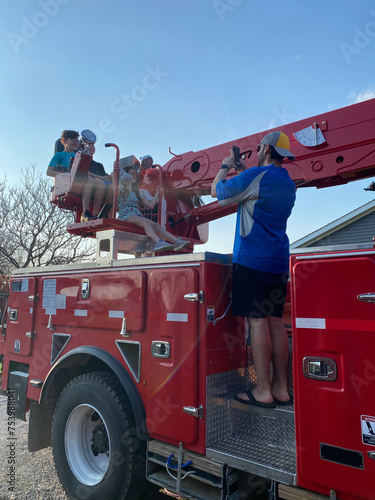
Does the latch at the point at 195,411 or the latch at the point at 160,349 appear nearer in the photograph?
the latch at the point at 195,411

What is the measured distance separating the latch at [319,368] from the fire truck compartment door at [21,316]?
2864mm

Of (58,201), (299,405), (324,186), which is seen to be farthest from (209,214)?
(299,405)

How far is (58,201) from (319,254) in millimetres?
3702

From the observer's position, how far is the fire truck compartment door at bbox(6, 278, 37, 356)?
388 cm

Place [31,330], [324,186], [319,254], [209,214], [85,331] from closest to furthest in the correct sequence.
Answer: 1. [319,254]
2. [85,331]
3. [324,186]
4. [31,330]
5. [209,214]

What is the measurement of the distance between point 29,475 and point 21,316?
1.52m

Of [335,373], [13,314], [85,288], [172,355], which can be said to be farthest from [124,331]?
[13,314]

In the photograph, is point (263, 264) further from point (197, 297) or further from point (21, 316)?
point (21, 316)

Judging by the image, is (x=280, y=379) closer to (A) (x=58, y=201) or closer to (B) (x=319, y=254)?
(B) (x=319, y=254)

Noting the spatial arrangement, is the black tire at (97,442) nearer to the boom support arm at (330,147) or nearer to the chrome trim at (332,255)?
the chrome trim at (332,255)

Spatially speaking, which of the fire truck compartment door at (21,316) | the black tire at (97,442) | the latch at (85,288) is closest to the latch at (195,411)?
the black tire at (97,442)

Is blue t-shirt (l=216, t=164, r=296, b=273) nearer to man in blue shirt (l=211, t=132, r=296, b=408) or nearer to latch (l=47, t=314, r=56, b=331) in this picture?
man in blue shirt (l=211, t=132, r=296, b=408)

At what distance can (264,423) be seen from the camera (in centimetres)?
240

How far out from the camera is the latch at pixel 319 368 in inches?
73.0
